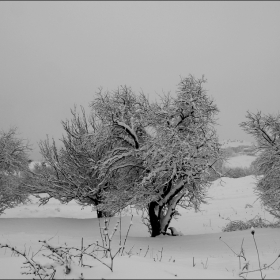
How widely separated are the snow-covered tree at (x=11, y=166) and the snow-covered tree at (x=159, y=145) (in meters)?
6.94

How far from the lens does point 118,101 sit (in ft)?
32.2

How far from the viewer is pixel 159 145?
7832 millimetres

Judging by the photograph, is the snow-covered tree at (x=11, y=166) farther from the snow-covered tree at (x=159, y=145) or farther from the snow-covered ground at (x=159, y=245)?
the snow-covered tree at (x=159, y=145)

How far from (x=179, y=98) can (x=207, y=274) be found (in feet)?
23.1

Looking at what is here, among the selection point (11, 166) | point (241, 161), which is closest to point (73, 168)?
point (11, 166)

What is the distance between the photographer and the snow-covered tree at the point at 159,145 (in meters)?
7.85

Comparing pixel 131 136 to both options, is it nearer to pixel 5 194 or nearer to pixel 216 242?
pixel 216 242

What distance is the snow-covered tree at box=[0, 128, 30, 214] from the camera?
46.2ft

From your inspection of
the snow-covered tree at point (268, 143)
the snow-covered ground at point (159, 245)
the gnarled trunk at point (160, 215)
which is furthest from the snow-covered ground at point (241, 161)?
the gnarled trunk at point (160, 215)

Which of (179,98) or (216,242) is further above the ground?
(179,98)

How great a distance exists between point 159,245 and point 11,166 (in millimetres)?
10813

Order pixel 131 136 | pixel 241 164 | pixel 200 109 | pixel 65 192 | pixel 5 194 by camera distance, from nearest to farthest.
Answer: pixel 200 109, pixel 131 136, pixel 65 192, pixel 5 194, pixel 241 164

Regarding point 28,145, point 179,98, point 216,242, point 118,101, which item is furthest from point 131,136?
point 28,145

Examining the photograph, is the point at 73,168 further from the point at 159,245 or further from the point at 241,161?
the point at 241,161
